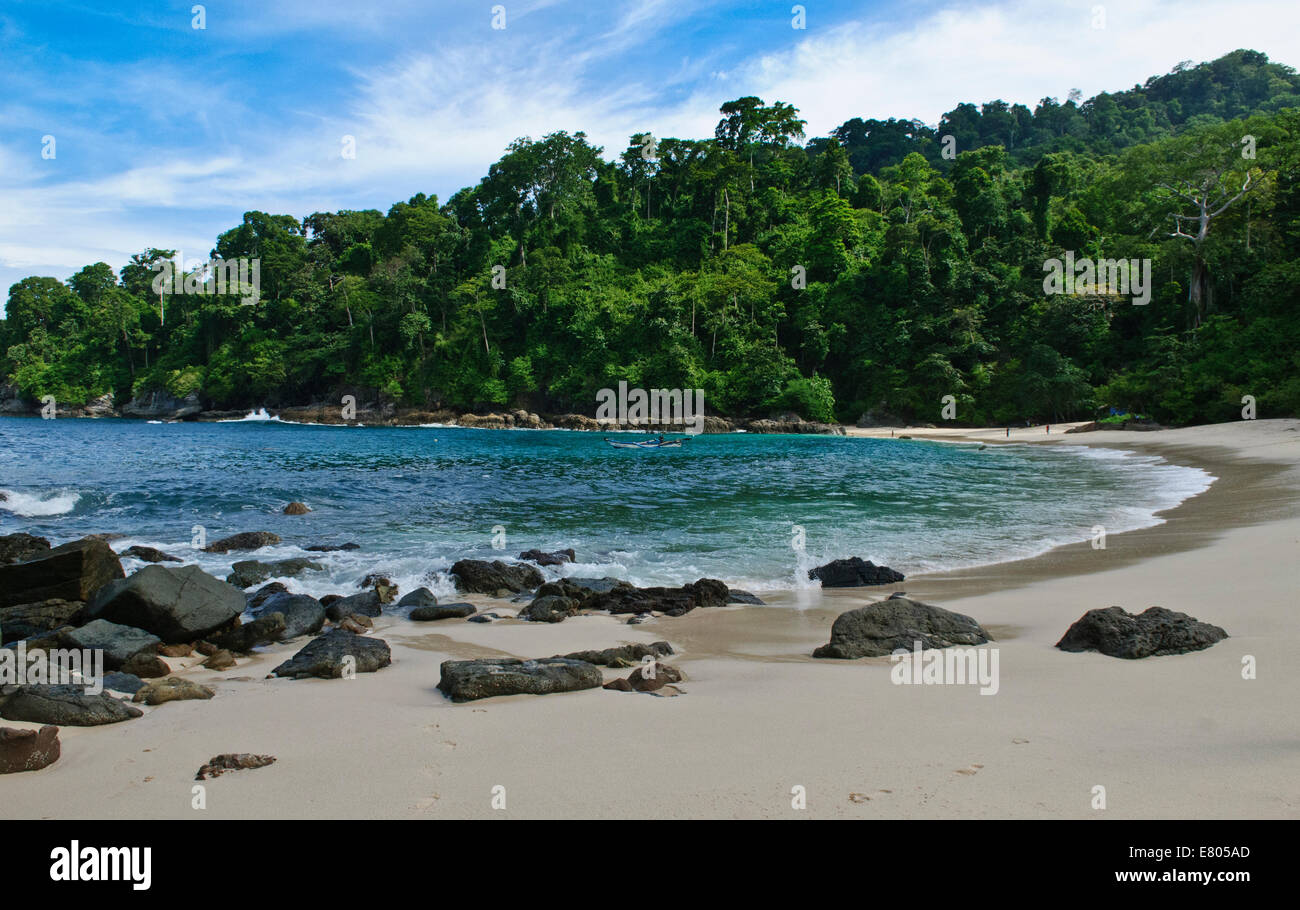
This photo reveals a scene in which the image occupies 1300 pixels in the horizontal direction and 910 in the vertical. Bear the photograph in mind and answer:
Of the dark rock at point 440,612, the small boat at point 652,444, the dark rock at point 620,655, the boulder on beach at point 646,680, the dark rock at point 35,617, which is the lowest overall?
the dark rock at point 440,612

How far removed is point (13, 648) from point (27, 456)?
34.5 metres

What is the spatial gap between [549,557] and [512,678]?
24.5 feet

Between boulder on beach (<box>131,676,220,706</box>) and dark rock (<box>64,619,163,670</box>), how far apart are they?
1092mm

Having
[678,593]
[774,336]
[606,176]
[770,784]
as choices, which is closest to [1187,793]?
[770,784]

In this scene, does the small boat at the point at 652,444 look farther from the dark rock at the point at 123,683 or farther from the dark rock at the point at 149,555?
the dark rock at the point at 123,683

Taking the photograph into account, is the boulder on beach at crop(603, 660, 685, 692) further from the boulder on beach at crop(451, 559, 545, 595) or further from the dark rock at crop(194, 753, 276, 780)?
the boulder on beach at crop(451, 559, 545, 595)

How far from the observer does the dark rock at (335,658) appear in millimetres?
6754

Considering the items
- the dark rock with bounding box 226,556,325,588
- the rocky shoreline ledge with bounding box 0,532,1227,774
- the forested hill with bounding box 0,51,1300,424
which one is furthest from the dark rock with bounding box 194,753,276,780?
the forested hill with bounding box 0,51,1300,424

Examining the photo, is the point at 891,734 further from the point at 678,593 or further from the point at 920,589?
the point at 920,589

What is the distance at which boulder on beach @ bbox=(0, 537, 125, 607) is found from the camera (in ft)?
31.4

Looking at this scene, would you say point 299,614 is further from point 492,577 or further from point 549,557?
point 549,557

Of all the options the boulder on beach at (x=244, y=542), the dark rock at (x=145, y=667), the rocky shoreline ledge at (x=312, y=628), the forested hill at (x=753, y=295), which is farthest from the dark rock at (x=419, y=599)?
the forested hill at (x=753, y=295)

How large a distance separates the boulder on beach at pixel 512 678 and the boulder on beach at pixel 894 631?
2.44 meters

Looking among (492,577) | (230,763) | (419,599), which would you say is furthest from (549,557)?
(230,763)
